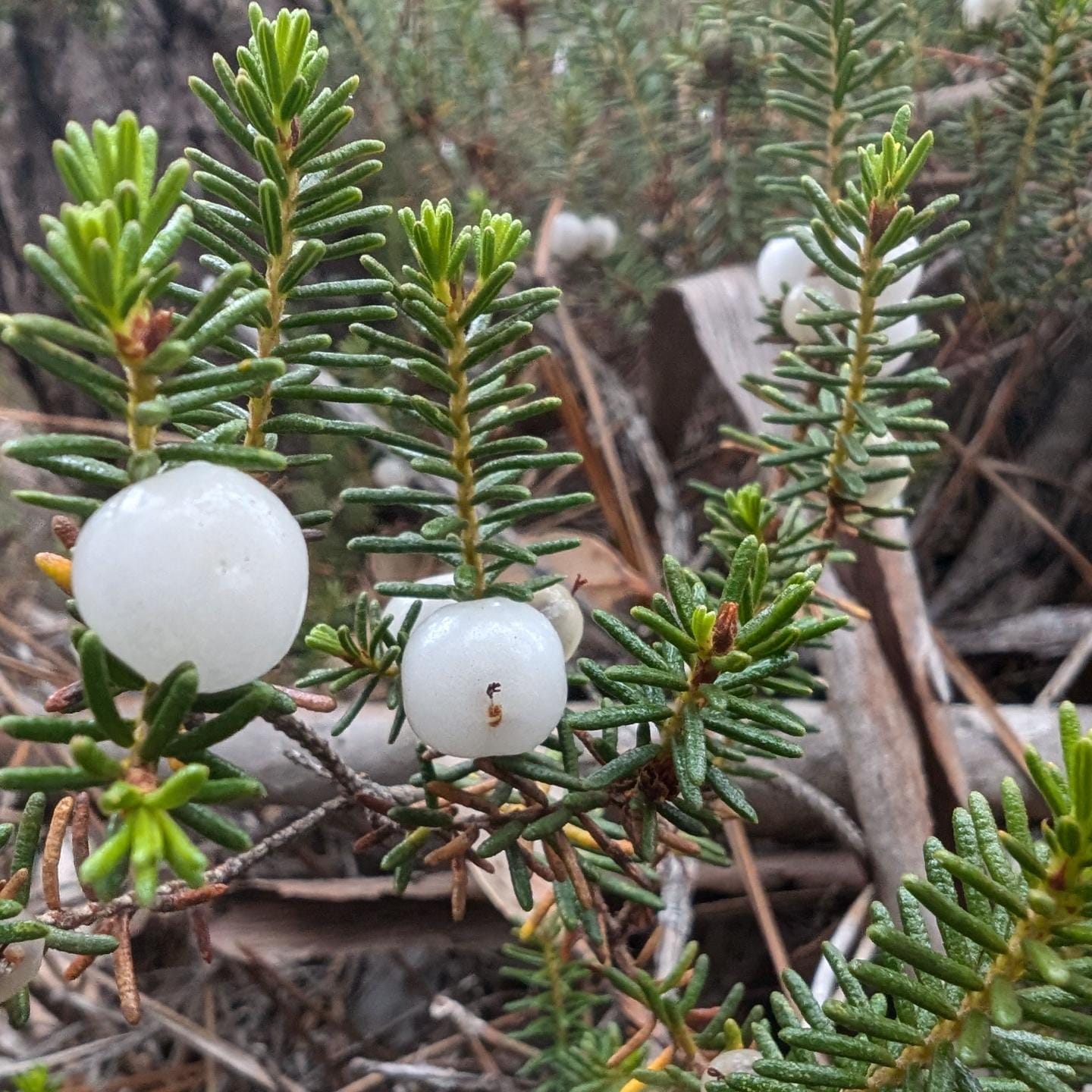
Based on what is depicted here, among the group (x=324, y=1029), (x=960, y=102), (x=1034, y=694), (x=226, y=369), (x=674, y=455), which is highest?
(x=960, y=102)

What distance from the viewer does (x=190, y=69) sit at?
4.70ft

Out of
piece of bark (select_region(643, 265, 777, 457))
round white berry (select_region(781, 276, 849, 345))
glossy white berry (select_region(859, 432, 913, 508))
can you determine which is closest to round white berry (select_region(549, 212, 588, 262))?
piece of bark (select_region(643, 265, 777, 457))

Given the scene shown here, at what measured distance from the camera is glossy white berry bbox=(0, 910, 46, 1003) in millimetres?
391

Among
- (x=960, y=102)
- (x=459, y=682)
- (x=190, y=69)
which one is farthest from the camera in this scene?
(x=190, y=69)

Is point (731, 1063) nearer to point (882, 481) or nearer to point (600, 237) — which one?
point (882, 481)

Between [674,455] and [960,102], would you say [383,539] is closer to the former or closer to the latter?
[674,455]

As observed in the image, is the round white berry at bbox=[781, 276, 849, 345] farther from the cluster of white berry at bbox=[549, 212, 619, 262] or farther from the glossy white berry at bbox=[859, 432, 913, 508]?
the cluster of white berry at bbox=[549, 212, 619, 262]

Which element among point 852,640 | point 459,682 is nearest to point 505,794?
point 459,682

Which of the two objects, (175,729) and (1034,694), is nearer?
(175,729)

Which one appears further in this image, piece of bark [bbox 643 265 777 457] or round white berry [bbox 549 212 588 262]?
round white berry [bbox 549 212 588 262]

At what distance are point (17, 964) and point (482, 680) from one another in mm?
254

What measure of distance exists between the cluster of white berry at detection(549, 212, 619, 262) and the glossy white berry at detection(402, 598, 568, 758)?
42.8 inches

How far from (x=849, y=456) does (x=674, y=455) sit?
0.78 m

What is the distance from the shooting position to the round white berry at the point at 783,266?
70cm
